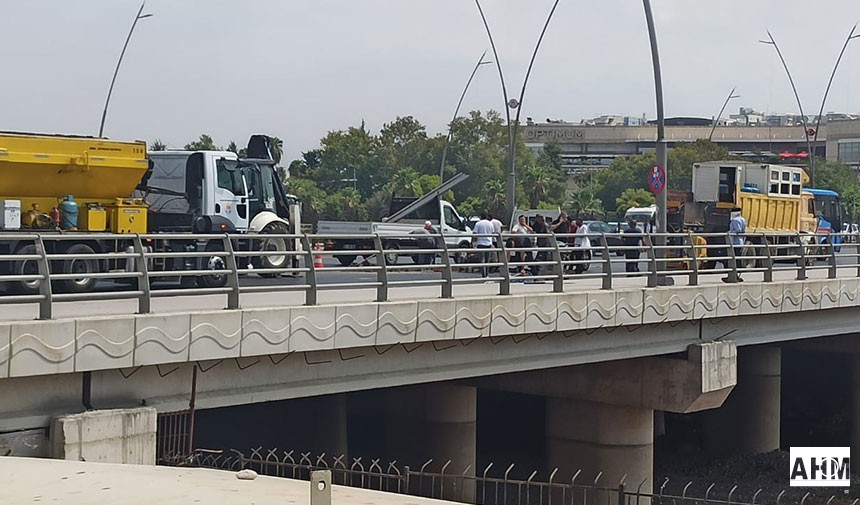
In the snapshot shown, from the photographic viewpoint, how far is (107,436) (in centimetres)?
1264

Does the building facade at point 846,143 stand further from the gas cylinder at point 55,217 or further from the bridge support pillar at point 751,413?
the gas cylinder at point 55,217

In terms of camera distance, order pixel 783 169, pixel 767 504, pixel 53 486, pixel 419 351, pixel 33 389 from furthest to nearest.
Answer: pixel 783 169
pixel 767 504
pixel 419 351
pixel 33 389
pixel 53 486

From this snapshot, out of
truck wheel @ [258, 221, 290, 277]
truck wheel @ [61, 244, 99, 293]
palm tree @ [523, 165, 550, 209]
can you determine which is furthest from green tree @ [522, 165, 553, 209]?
truck wheel @ [61, 244, 99, 293]

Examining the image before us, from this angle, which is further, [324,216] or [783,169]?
[324,216]

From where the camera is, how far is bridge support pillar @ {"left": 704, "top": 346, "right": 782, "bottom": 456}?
30.6 meters

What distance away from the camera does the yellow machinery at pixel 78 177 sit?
2091 cm

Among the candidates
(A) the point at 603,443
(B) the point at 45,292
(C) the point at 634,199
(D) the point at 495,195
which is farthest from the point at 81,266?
(C) the point at 634,199

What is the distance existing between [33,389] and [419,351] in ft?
20.1

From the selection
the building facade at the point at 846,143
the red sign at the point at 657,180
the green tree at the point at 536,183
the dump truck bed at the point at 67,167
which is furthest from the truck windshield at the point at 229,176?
the building facade at the point at 846,143

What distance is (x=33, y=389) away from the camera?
1248cm

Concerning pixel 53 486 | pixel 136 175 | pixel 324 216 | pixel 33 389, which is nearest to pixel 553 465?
pixel 136 175

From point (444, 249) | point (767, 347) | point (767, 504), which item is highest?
point (444, 249)

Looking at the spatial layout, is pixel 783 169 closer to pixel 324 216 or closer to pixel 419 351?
pixel 419 351

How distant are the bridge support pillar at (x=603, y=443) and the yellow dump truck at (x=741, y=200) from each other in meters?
18.0
